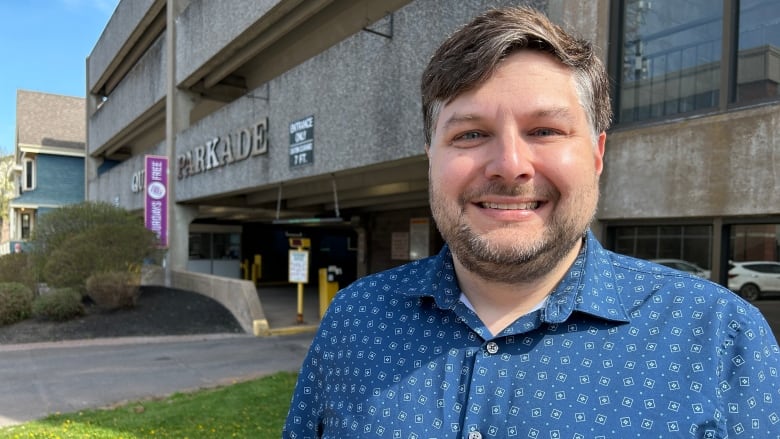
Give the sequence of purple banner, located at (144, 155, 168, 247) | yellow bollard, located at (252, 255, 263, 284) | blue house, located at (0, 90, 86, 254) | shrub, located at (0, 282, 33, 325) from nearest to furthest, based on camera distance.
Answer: shrub, located at (0, 282, 33, 325), purple banner, located at (144, 155, 168, 247), yellow bollard, located at (252, 255, 263, 284), blue house, located at (0, 90, 86, 254)

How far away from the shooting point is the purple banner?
1525 centimetres

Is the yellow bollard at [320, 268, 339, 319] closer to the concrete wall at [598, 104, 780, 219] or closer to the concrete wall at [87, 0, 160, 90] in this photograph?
the concrete wall at [598, 104, 780, 219]

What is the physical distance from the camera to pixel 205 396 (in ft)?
19.2

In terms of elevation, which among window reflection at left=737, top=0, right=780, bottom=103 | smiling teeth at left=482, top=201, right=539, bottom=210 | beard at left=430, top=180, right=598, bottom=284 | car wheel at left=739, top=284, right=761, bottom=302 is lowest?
car wheel at left=739, top=284, right=761, bottom=302

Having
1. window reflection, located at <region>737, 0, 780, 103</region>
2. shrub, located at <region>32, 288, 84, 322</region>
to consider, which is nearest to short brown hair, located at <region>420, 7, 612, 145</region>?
window reflection, located at <region>737, 0, 780, 103</region>

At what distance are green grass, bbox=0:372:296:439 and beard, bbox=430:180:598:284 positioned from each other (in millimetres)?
3966

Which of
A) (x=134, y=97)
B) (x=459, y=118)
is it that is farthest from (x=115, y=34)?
(x=459, y=118)

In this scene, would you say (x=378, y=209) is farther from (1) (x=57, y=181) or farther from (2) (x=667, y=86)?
(1) (x=57, y=181)

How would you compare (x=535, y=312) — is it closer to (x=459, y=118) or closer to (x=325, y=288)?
(x=459, y=118)

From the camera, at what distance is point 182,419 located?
5.01 meters

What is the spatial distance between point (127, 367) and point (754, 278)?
7677mm

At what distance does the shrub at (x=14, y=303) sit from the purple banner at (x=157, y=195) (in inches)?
182

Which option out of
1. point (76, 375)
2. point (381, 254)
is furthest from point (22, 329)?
point (381, 254)

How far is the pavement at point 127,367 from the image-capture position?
595 cm
